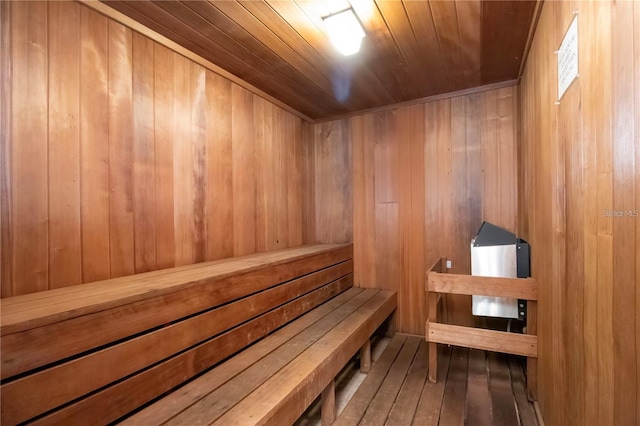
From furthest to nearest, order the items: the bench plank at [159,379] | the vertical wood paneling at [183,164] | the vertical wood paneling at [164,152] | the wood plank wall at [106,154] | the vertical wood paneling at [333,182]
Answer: the vertical wood paneling at [333,182]
the vertical wood paneling at [183,164]
the vertical wood paneling at [164,152]
the wood plank wall at [106,154]
the bench plank at [159,379]

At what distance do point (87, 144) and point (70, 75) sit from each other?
0.34m

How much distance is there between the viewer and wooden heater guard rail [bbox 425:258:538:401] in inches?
75.5

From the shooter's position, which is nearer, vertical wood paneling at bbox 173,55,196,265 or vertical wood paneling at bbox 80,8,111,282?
vertical wood paneling at bbox 80,8,111,282

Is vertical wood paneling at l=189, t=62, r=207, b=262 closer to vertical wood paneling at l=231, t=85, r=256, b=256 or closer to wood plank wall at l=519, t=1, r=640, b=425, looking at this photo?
vertical wood paneling at l=231, t=85, r=256, b=256

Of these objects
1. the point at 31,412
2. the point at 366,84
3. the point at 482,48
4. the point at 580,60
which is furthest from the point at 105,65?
the point at 482,48

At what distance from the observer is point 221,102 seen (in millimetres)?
2326

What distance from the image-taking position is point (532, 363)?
197cm

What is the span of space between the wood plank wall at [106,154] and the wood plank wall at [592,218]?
2136 millimetres

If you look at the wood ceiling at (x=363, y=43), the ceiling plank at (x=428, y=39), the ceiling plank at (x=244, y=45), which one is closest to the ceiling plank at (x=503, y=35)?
the wood ceiling at (x=363, y=43)

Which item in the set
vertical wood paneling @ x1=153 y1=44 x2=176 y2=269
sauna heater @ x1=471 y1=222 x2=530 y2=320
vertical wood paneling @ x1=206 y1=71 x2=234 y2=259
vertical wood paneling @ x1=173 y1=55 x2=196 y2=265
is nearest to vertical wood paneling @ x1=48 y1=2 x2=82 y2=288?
vertical wood paneling @ x1=153 y1=44 x2=176 y2=269

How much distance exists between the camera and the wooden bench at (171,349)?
3.15 ft

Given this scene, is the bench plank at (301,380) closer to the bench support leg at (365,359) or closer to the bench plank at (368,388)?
the bench support leg at (365,359)

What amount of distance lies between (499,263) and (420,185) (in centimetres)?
109

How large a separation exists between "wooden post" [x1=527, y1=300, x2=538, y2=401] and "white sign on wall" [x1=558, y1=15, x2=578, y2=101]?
139cm
